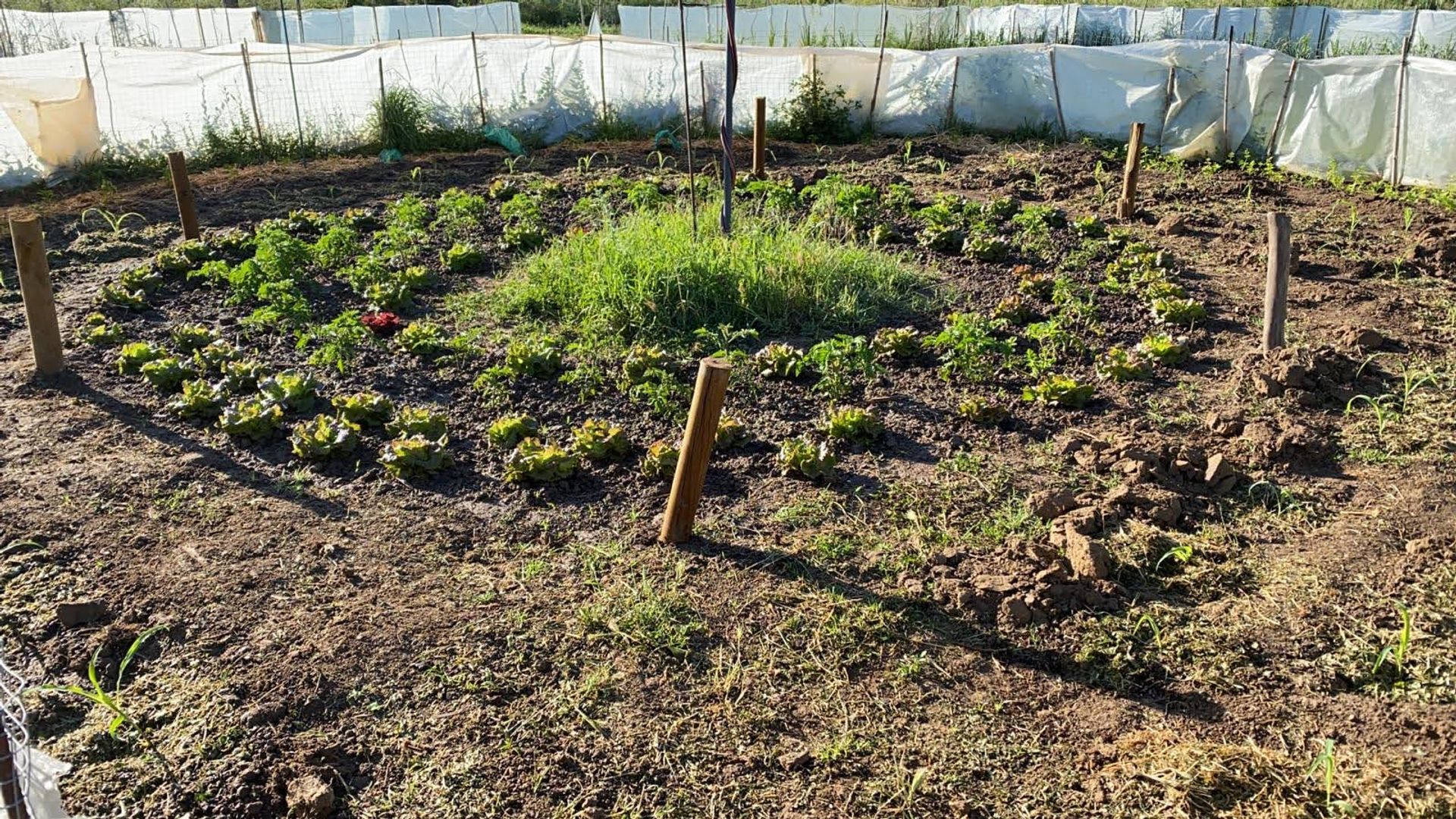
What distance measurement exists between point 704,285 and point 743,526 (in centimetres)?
251

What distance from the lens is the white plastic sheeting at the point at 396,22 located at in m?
23.4

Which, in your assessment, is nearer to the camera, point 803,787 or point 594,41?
point 803,787

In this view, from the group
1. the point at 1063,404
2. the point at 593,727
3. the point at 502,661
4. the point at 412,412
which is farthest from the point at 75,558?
the point at 1063,404

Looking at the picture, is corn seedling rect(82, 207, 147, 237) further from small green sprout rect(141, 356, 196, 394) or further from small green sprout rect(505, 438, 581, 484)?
small green sprout rect(505, 438, 581, 484)

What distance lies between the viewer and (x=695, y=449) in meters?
4.11

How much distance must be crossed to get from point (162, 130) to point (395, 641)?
967cm

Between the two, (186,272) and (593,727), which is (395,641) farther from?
(186,272)

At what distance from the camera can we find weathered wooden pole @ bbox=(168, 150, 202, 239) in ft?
26.6

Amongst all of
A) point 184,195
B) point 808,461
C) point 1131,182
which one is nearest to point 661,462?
point 808,461

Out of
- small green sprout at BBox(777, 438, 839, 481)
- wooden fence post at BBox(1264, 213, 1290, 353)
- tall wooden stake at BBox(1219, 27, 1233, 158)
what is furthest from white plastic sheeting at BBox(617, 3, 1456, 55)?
small green sprout at BBox(777, 438, 839, 481)

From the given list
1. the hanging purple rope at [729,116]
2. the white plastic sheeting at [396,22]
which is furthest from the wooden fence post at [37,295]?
the white plastic sheeting at [396,22]

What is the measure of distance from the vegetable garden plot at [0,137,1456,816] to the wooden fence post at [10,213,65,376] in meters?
0.24

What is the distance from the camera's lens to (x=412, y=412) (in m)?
5.25

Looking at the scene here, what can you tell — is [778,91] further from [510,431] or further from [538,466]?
[538,466]
